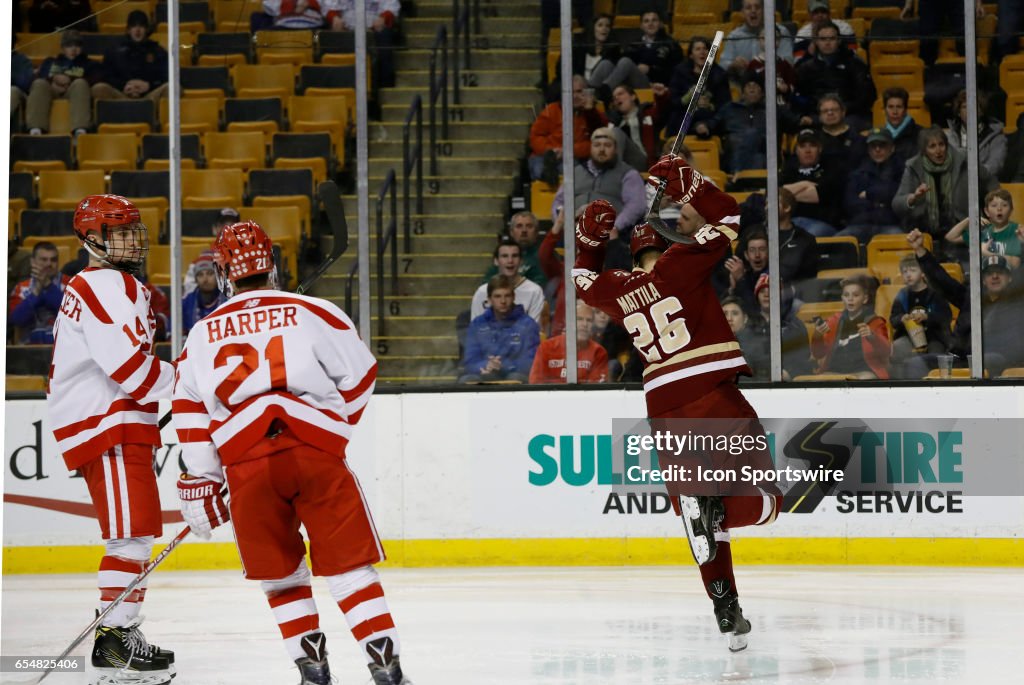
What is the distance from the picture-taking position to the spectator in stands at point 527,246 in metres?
6.59

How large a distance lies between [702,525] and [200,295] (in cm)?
321

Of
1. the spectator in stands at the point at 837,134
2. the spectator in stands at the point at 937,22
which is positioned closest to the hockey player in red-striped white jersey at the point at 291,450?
the spectator in stands at the point at 837,134

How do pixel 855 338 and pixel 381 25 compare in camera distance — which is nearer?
pixel 855 338

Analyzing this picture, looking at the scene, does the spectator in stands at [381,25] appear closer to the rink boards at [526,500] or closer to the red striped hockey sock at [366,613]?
the rink boards at [526,500]

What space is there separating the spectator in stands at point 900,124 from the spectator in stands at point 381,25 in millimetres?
2275

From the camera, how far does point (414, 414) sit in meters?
6.45

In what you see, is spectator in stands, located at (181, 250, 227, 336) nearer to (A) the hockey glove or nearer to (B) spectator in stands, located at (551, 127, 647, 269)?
(B) spectator in stands, located at (551, 127, 647, 269)

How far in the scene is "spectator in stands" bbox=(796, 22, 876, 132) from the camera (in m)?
6.64

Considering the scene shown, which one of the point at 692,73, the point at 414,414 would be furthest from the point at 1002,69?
the point at 414,414

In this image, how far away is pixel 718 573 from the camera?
428 cm

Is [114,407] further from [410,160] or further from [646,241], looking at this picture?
[410,160]

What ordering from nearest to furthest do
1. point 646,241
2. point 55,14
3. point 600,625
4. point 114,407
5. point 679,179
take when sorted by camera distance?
point 114,407, point 679,179, point 646,241, point 600,625, point 55,14

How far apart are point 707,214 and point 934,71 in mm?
2650

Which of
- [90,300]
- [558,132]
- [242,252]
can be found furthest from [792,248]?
[242,252]
